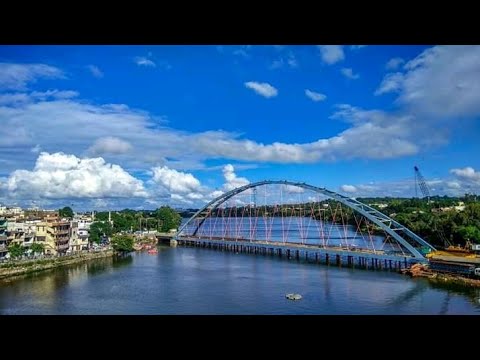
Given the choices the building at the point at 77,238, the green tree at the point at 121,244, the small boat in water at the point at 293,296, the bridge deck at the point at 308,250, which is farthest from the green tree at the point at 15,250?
the bridge deck at the point at 308,250

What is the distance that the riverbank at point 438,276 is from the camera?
792cm

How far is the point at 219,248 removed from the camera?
16984 millimetres

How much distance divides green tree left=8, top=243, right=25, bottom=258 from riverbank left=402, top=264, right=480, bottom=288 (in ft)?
26.5

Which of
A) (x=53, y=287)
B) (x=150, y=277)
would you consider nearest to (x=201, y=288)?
(x=150, y=277)

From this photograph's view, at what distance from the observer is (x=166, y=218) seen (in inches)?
877

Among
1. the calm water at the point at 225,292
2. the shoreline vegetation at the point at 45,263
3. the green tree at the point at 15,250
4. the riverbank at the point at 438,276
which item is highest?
the green tree at the point at 15,250

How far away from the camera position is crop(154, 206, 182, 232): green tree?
21297 millimetres

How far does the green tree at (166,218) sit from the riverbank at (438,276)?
525 inches

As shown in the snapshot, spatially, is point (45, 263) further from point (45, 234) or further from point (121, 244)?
point (121, 244)

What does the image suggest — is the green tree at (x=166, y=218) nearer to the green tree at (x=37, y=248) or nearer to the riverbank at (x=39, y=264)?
the riverbank at (x=39, y=264)

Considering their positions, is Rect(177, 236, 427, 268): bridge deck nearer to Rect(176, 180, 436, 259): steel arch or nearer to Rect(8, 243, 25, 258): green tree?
Rect(176, 180, 436, 259): steel arch

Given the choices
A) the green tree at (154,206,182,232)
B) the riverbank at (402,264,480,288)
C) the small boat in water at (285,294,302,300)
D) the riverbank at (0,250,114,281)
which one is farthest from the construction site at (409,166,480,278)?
the green tree at (154,206,182,232)
